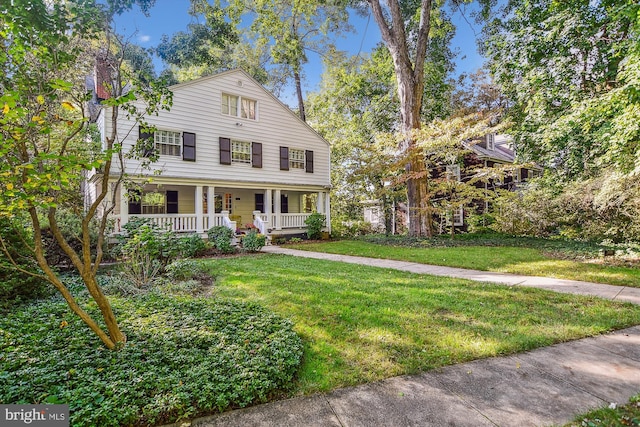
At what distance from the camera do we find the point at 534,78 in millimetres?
9883

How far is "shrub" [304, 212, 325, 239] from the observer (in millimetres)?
14727

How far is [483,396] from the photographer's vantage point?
7.20 ft

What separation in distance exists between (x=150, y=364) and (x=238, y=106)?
1346 cm

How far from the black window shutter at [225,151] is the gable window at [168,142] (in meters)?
1.69

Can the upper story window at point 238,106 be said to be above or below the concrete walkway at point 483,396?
above

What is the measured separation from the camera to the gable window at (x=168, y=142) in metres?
12.1

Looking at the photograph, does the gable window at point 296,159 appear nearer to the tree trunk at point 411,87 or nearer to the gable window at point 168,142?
the gable window at point 168,142

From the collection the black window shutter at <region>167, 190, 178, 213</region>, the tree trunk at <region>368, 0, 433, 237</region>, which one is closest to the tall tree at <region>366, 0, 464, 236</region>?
the tree trunk at <region>368, 0, 433, 237</region>

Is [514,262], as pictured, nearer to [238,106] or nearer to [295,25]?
[238,106]

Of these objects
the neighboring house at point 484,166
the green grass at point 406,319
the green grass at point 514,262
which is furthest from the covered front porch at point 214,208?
the green grass at point 406,319

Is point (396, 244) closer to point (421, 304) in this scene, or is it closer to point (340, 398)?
point (421, 304)

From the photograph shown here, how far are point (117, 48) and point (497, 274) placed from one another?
7.58 meters

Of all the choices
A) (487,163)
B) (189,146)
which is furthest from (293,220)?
(487,163)

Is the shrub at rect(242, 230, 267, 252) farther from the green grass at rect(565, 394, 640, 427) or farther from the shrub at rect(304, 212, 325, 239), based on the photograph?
the green grass at rect(565, 394, 640, 427)
